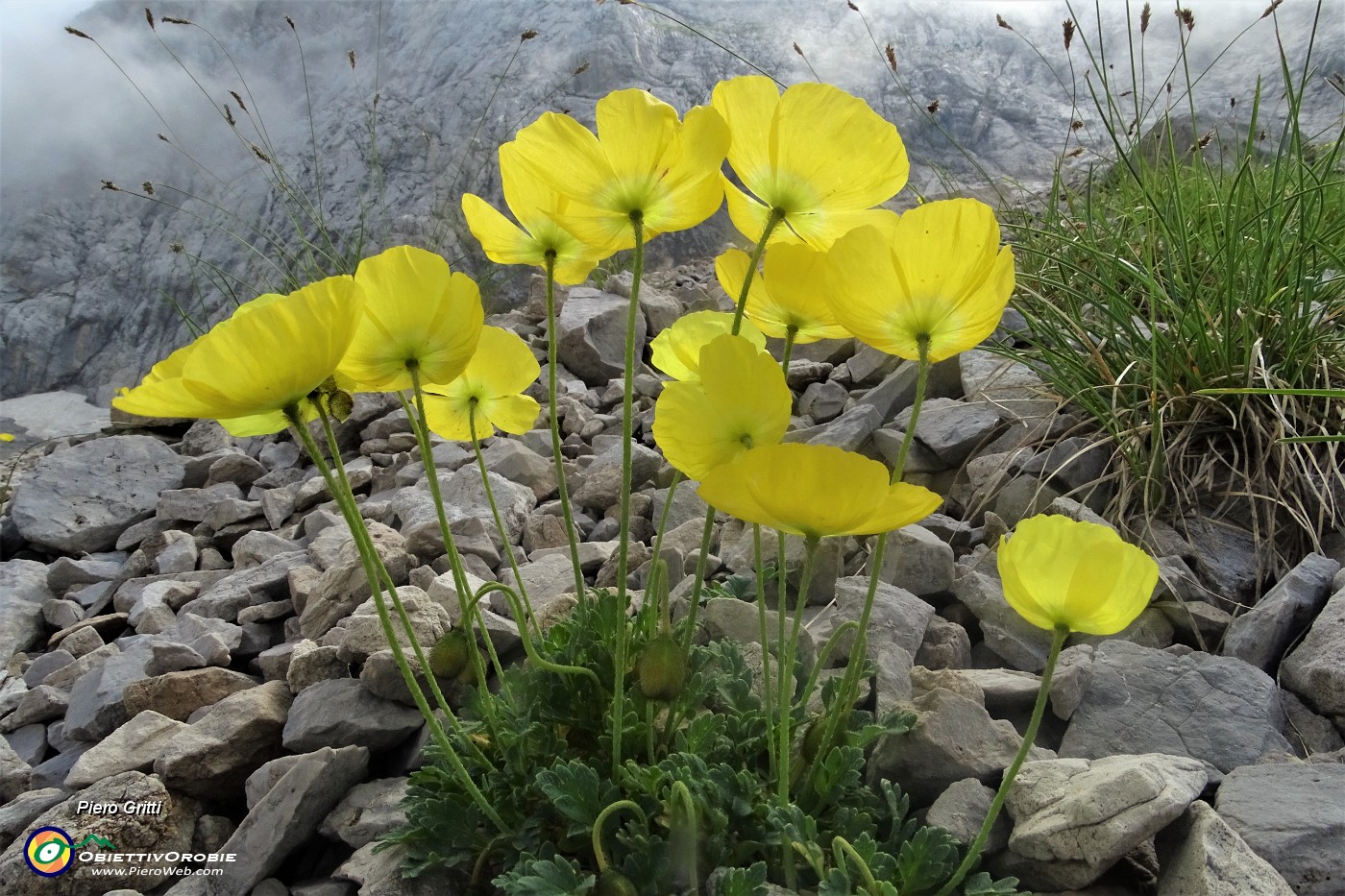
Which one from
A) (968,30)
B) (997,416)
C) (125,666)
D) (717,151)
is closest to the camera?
(717,151)

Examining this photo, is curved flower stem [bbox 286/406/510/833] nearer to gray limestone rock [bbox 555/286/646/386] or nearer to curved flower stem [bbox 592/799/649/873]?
curved flower stem [bbox 592/799/649/873]

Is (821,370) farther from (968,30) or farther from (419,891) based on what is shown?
(968,30)

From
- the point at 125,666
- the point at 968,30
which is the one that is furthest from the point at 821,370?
the point at 968,30

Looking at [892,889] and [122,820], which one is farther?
[122,820]

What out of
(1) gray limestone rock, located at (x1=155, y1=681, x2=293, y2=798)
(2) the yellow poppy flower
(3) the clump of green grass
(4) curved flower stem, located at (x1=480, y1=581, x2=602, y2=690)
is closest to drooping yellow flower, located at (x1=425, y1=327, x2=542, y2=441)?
(4) curved flower stem, located at (x1=480, y1=581, x2=602, y2=690)

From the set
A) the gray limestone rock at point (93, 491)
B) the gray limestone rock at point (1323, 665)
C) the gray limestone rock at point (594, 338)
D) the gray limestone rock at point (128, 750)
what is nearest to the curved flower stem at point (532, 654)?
the gray limestone rock at point (128, 750)

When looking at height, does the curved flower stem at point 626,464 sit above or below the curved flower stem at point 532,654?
above

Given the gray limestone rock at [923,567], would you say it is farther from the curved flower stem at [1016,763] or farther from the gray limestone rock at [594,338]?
the gray limestone rock at [594,338]
